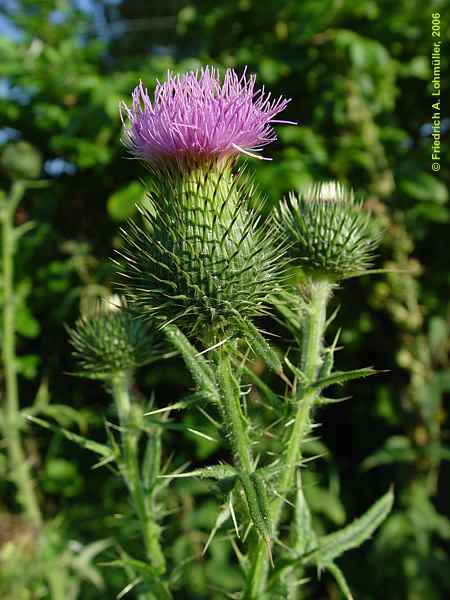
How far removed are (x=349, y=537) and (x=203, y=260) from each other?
3.06 ft

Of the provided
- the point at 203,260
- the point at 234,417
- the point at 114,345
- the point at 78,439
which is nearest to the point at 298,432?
the point at 234,417

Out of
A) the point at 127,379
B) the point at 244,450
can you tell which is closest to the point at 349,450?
the point at 127,379

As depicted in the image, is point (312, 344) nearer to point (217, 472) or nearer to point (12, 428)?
point (217, 472)

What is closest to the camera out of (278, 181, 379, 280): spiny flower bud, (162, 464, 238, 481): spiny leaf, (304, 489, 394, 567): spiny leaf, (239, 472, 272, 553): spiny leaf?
(239, 472, 272, 553): spiny leaf

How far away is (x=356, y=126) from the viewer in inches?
150

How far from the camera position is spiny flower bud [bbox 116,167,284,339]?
155cm

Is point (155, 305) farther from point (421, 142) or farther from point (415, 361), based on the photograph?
point (421, 142)

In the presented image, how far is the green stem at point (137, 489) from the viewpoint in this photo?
5.88 feet

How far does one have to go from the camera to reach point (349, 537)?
1.81 meters

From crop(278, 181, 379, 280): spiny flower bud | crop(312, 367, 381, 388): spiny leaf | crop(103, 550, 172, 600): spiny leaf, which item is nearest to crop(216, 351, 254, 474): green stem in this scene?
crop(312, 367, 381, 388): spiny leaf

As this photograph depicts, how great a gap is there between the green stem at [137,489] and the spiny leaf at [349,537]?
0.44 metres

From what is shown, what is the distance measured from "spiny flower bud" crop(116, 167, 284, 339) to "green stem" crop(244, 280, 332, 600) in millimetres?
290

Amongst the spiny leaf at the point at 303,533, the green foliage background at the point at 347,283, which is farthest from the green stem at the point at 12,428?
the spiny leaf at the point at 303,533

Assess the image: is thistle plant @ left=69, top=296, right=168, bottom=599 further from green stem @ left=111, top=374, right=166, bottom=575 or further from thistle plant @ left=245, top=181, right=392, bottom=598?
thistle plant @ left=245, top=181, right=392, bottom=598
